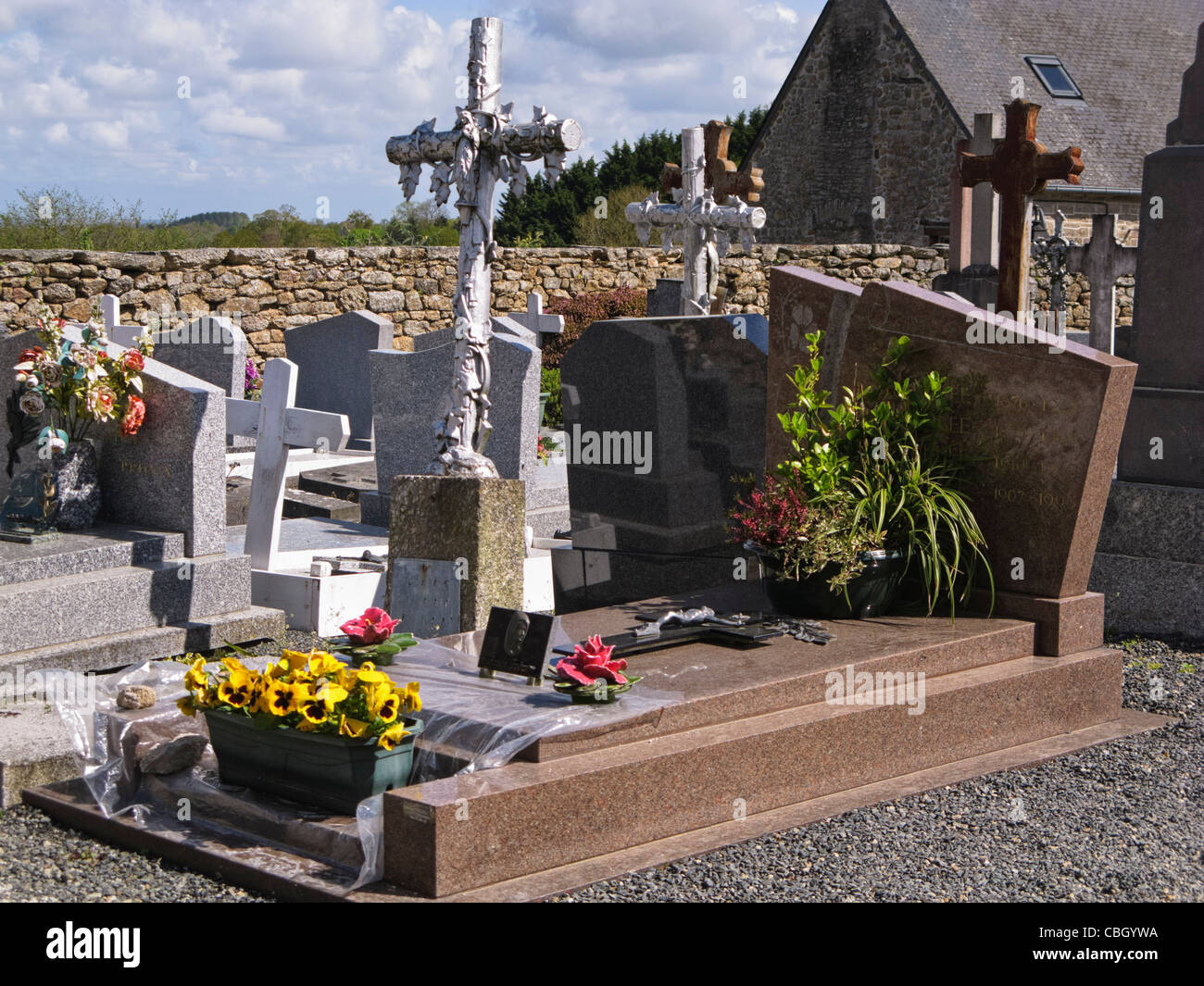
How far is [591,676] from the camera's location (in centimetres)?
404

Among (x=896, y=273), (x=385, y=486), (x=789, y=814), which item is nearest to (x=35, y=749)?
(x=789, y=814)

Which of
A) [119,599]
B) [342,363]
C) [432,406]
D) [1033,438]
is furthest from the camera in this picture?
[342,363]

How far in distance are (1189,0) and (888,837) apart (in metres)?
26.8

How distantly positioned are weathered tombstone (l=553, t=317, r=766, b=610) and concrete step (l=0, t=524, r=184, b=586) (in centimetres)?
192

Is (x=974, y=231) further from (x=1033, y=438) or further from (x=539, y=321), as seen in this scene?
(x=1033, y=438)

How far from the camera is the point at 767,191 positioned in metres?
25.2

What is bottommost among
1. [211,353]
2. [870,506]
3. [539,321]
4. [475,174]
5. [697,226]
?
[870,506]

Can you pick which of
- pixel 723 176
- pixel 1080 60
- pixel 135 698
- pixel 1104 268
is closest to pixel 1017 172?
pixel 723 176

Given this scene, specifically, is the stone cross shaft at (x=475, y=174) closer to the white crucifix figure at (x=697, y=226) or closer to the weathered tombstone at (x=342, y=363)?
the white crucifix figure at (x=697, y=226)

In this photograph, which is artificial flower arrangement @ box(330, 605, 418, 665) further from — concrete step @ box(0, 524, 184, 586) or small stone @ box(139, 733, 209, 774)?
concrete step @ box(0, 524, 184, 586)

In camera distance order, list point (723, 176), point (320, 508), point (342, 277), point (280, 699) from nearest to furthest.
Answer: point (280, 699)
point (320, 508)
point (723, 176)
point (342, 277)

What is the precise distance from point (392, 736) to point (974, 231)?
11.6 meters

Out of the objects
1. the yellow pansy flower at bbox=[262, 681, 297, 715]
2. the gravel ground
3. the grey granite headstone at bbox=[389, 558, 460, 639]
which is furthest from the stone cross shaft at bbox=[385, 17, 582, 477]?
the gravel ground

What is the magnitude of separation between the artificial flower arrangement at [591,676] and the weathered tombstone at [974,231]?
406 inches
